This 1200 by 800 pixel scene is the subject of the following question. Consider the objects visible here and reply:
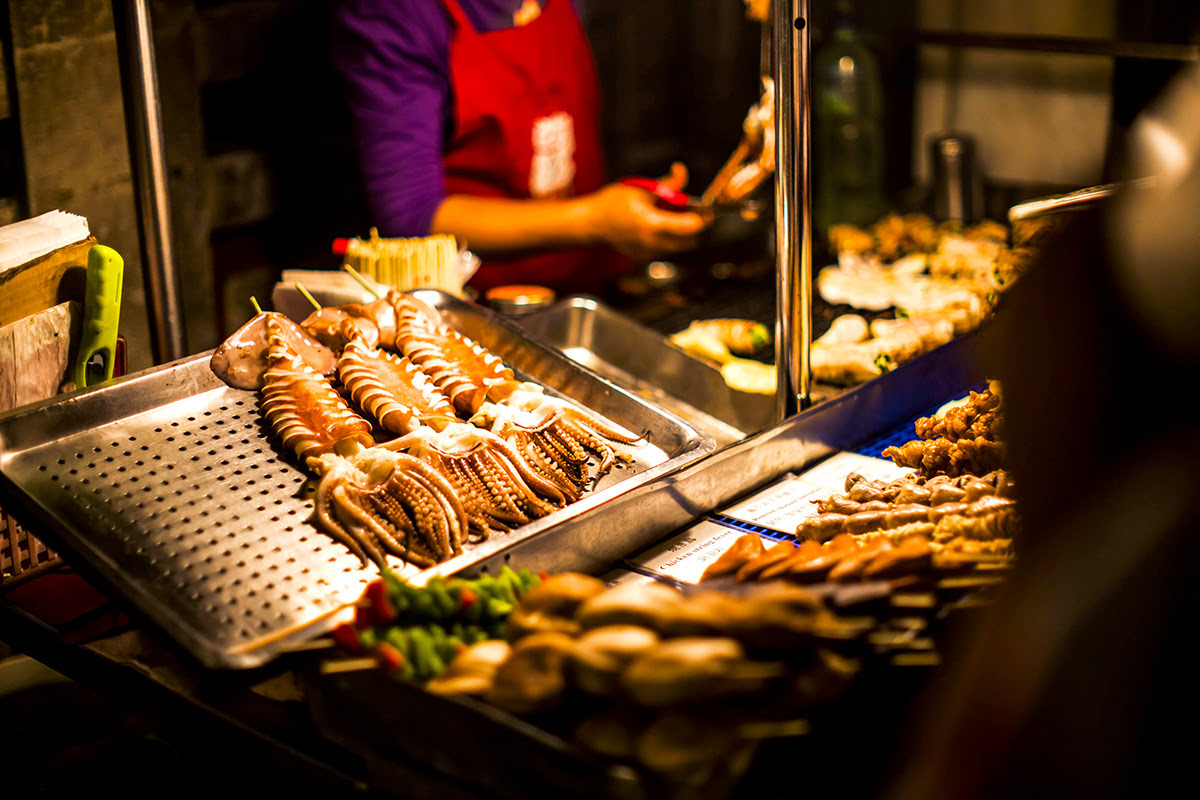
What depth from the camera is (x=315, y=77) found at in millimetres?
4660

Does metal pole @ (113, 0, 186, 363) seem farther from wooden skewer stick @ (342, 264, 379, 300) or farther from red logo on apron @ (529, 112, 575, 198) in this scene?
red logo on apron @ (529, 112, 575, 198)

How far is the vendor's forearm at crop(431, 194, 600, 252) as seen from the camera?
390 cm


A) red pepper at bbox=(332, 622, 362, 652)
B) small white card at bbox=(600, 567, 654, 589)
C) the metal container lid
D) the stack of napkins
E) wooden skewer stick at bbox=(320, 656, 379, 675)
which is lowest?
small white card at bbox=(600, 567, 654, 589)

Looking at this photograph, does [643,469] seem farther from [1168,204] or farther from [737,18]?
[737,18]

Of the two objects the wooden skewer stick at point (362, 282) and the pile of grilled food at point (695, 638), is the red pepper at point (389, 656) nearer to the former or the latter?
the pile of grilled food at point (695, 638)

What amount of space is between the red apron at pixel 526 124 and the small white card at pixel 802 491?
191cm

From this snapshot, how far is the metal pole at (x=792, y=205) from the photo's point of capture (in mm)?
2168

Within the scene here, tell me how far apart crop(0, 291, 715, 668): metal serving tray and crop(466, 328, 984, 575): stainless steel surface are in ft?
0.14

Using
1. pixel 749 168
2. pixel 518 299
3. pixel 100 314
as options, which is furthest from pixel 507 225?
pixel 100 314

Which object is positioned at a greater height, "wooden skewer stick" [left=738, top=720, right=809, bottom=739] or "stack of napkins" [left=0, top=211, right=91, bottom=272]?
"stack of napkins" [left=0, top=211, right=91, bottom=272]

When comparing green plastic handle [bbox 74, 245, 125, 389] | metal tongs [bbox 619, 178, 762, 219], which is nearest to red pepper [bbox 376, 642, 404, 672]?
green plastic handle [bbox 74, 245, 125, 389]

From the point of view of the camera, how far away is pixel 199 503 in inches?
75.7

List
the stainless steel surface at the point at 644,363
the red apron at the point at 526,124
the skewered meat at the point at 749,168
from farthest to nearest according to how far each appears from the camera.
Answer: the red apron at the point at 526,124, the skewered meat at the point at 749,168, the stainless steel surface at the point at 644,363

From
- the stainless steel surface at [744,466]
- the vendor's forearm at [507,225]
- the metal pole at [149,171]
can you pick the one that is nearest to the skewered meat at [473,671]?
the stainless steel surface at [744,466]
